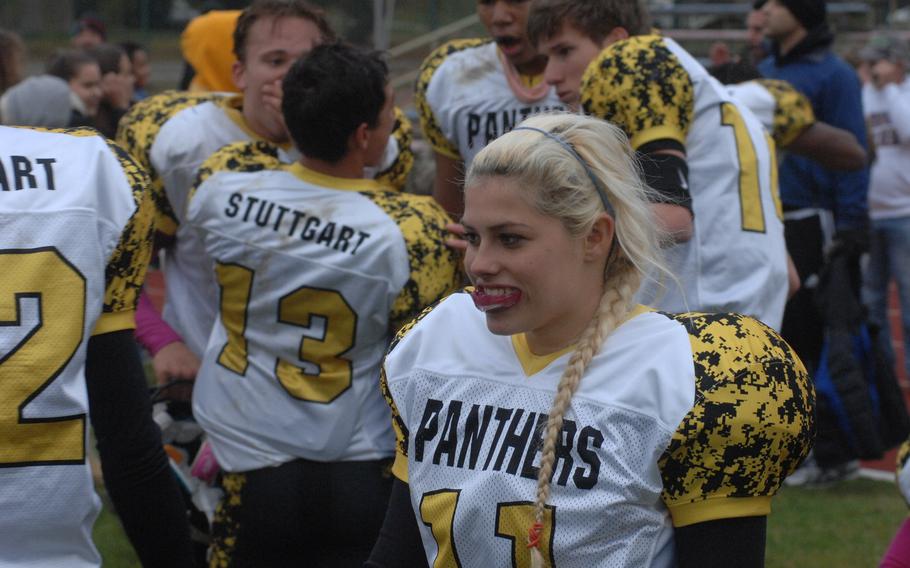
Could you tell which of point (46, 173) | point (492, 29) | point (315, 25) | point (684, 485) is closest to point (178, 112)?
point (315, 25)

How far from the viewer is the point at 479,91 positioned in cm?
412

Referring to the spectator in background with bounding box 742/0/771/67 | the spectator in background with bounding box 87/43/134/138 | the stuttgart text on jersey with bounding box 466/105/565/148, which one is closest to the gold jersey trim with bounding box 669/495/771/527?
the stuttgart text on jersey with bounding box 466/105/565/148

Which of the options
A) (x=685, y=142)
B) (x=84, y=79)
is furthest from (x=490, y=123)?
(x=84, y=79)

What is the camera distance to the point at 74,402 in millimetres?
2199

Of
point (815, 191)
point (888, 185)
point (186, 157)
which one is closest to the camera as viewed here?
point (186, 157)

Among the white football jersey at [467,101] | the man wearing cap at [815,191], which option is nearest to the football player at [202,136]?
the white football jersey at [467,101]

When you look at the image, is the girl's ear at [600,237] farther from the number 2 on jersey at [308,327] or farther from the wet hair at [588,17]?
the wet hair at [588,17]

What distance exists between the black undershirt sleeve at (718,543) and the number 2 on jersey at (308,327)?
53.9 inches

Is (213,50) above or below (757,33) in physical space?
above

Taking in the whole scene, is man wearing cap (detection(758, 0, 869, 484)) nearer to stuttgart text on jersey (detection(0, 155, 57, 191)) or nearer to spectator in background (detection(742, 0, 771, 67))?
spectator in background (detection(742, 0, 771, 67))

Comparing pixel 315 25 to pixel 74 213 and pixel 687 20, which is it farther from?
pixel 687 20

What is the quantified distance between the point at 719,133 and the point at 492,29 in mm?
1135

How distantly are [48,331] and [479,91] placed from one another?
2248 millimetres

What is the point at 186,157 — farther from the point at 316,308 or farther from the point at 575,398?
the point at 575,398
